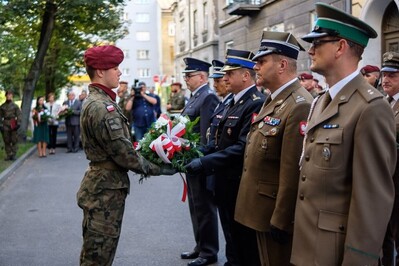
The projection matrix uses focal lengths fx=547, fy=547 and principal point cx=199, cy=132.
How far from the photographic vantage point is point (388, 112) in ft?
8.81


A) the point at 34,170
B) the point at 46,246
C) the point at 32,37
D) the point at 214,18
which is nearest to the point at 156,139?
the point at 46,246

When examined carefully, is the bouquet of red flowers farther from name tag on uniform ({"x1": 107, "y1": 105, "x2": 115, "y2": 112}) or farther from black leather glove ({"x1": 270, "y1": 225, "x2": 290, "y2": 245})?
black leather glove ({"x1": 270, "y1": 225, "x2": 290, "y2": 245})

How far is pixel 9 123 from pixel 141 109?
3.67 metres

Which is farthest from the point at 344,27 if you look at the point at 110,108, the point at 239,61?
the point at 239,61

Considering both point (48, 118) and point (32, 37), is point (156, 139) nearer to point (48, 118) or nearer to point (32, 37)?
point (48, 118)

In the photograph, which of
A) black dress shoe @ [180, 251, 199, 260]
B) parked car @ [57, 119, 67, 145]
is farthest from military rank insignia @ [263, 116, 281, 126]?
parked car @ [57, 119, 67, 145]

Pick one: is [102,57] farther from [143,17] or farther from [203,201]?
[143,17]

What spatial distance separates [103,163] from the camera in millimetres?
4012

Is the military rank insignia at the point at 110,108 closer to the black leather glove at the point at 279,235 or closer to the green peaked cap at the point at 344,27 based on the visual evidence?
the black leather glove at the point at 279,235

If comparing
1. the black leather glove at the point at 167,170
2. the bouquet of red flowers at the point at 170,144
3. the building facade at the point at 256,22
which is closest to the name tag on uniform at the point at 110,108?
the bouquet of red flowers at the point at 170,144

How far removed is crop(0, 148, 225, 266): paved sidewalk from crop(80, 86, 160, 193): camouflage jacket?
2.30 m

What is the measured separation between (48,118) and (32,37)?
734cm

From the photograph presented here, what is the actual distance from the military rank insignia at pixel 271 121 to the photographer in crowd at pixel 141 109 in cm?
1211

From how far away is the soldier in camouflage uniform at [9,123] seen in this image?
48.6 ft
